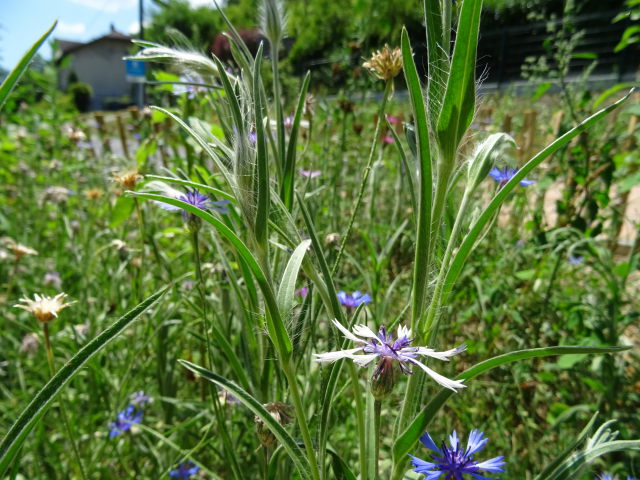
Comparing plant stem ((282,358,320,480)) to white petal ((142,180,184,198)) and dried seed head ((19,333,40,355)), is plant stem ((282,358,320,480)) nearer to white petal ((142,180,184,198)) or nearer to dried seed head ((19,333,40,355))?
white petal ((142,180,184,198))

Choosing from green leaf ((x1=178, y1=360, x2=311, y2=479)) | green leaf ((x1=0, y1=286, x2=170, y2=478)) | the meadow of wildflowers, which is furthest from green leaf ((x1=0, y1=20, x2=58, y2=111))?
green leaf ((x1=178, y1=360, x2=311, y2=479))

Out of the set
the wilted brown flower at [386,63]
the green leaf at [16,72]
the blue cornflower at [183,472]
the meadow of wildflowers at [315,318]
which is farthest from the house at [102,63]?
the green leaf at [16,72]

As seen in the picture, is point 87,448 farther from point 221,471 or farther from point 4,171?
point 4,171

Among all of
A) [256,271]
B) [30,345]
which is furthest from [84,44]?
[256,271]

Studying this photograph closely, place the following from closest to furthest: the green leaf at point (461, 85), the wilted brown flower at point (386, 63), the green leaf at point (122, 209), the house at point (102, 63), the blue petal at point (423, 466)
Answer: the green leaf at point (461, 85), the blue petal at point (423, 466), the wilted brown flower at point (386, 63), the green leaf at point (122, 209), the house at point (102, 63)

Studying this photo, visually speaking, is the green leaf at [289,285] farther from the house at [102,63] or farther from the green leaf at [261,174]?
the house at [102,63]

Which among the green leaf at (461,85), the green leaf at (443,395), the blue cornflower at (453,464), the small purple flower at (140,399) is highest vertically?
the green leaf at (461,85)

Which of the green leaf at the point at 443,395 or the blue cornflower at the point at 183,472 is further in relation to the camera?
the blue cornflower at the point at 183,472

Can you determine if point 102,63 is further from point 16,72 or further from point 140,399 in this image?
point 16,72

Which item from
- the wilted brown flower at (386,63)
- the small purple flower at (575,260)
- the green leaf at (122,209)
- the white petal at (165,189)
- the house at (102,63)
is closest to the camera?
the white petal at (165,189)
